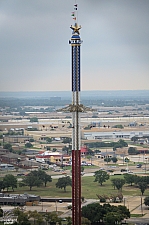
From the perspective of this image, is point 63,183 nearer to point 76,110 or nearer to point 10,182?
point 10,182

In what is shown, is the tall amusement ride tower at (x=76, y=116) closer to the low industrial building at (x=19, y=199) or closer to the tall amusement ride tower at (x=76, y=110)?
the tall amusement ride tower at (x=76, y=110)

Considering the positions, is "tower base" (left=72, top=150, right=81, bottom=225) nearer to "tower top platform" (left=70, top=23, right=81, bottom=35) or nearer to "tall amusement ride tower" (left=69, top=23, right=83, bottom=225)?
"tall amusement ride tower" (left=69, top=23, right=83, bottom=225)

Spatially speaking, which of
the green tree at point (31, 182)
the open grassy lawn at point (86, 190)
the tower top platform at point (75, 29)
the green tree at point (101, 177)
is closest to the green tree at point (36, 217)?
the open grassy lawn at point (86, 190)

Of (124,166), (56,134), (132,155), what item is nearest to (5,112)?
(56,134)

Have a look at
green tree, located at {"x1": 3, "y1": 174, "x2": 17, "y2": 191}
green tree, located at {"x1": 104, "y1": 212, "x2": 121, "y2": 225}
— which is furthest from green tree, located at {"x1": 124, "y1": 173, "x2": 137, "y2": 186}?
green tree, located at {"x1": 104, "y1": 212, "x2": 121, "y2": 225}

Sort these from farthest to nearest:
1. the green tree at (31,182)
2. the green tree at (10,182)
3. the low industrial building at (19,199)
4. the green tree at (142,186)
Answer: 1. the green tree at (31,182)
2. the green tree at (10,182)
3. the green tree at (142,186)
4. the low industrial building at (19,199)

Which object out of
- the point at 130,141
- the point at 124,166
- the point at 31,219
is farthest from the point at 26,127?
the point at 31,219

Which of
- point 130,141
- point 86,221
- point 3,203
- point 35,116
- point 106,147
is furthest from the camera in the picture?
point 35,116

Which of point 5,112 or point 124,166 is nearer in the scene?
point 124,166

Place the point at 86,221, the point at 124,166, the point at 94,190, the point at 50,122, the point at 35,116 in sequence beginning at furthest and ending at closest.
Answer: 1. the point at 35,116
2. the point at 50,122
3. the point at 124,166
4. the point at 94,190
5. the point at 86,221

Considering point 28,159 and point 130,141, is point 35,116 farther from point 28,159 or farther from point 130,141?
point 28,159

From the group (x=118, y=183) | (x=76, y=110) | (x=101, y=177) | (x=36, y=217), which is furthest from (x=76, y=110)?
(x=101, y=177)
